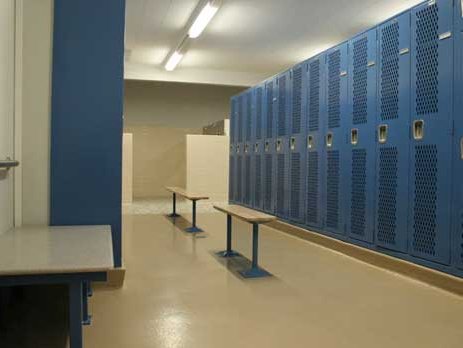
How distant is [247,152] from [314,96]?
2.65 metres

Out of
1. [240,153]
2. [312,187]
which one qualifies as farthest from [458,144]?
[240,153]

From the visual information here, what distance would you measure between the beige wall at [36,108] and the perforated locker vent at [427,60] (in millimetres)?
3054

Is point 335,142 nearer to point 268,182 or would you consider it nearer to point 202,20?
point 268,182

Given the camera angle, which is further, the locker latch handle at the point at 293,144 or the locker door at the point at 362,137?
the locker latch handle at the point at 293,144

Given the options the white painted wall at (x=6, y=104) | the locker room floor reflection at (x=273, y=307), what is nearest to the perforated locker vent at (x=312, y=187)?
the locker room floor reflection at (x=273, y=307)

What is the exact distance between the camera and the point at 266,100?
7012 millimetres

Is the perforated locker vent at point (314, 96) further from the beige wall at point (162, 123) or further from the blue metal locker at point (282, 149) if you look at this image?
the beige wall at point (162, 123)

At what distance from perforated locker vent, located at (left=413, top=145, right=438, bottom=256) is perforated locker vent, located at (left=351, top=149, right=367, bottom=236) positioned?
738 mm

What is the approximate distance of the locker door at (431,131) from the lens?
3.39 m

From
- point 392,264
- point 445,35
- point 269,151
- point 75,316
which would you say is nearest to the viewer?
point 75,316

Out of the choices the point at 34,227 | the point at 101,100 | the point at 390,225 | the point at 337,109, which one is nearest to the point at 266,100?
the point at 337,109

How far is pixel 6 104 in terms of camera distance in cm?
286

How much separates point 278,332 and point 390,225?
2.01m

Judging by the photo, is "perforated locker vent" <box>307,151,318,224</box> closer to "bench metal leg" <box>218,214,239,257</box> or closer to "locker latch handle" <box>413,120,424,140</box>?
"bench metal leg" <box>218,214,239,257</box>
